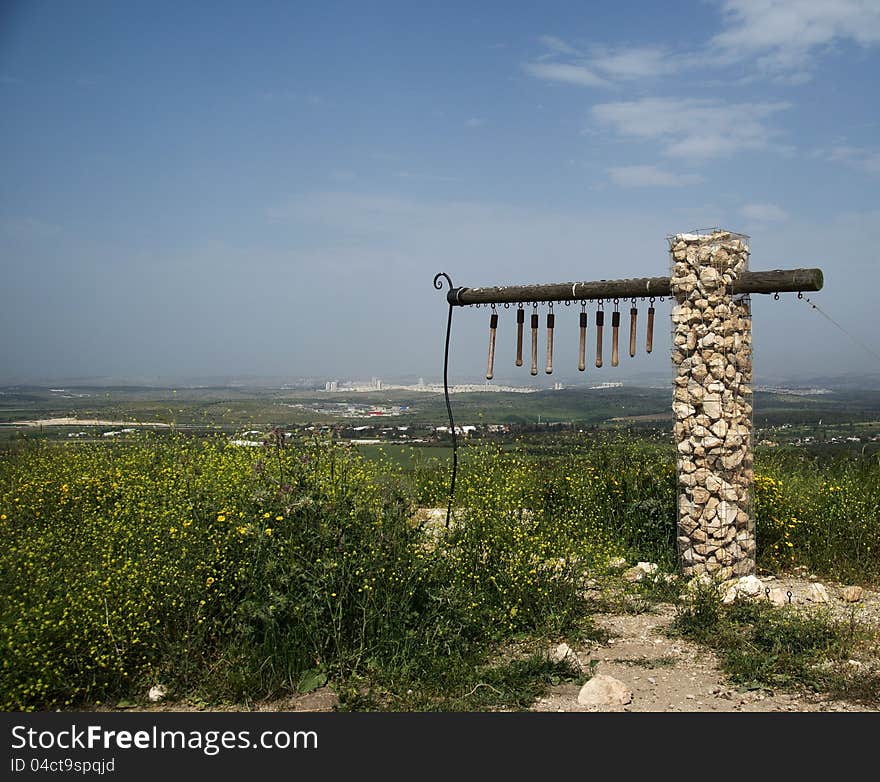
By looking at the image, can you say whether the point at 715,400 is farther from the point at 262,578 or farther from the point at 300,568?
the point at 262,578

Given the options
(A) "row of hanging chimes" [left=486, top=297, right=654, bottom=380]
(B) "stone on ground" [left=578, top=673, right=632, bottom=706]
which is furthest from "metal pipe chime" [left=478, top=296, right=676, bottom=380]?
(B) "stone on ground" [left=578, top=673, right=632, bottom=706]

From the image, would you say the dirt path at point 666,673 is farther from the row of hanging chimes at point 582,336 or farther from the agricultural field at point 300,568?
the row of hanging chimes at point 582,336

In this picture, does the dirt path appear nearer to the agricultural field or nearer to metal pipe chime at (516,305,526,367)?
the agricultural field

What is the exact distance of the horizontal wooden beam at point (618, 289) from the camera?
7133 millimetres

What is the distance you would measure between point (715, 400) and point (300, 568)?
4686mm

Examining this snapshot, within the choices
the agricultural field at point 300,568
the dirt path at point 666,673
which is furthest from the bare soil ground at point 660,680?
the agricultural field at point 300,568

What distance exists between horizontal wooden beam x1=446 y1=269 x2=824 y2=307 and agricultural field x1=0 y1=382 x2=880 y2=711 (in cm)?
191

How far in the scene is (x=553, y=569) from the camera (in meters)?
6.79

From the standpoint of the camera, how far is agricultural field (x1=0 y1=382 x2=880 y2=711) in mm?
5035

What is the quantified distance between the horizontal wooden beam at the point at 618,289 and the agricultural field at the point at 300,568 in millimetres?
1905

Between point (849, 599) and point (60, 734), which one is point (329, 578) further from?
point (849, 599)

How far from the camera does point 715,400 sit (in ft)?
Answer: 24.8

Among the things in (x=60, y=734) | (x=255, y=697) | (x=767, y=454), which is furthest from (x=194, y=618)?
(x=767, y=454)

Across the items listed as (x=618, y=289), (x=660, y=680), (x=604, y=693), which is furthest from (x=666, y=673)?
(x=618, y=289)
